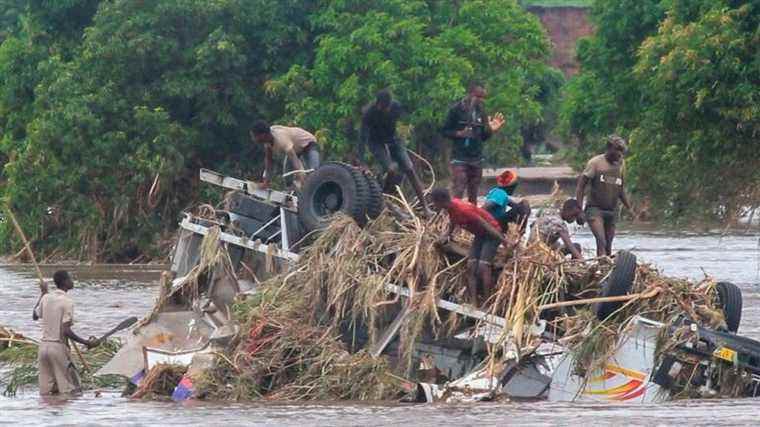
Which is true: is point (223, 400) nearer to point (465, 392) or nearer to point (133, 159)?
point (465, 392)

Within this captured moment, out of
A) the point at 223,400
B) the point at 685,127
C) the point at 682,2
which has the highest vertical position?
the point at 682,2

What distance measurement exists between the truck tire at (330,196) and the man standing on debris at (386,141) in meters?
1.07

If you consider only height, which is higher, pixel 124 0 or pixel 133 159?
pixel 124 0

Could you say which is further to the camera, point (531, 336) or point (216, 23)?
Result: point (216, 23)

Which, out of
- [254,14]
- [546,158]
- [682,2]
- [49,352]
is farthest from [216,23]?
[546,158]

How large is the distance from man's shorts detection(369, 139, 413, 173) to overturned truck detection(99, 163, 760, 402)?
3.18ft

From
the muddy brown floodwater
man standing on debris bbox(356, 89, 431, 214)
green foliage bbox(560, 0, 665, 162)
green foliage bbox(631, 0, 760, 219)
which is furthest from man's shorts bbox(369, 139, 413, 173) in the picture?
green foliage bbox(560, 0, 665, 162)

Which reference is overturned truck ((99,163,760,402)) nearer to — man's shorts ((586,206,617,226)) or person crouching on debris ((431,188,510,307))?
person crouching on debris ((431,188,510,307))

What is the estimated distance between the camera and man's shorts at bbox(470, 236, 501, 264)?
14469 mm

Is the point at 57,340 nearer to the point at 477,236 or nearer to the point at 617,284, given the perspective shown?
the point at 477,236

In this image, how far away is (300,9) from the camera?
34.9 metres

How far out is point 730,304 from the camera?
49.7ft

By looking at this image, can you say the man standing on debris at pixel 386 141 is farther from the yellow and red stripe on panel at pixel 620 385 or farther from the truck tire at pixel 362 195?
the yellow and red stripe on panel at pixel 620 385

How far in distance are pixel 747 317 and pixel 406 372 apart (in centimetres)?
752
